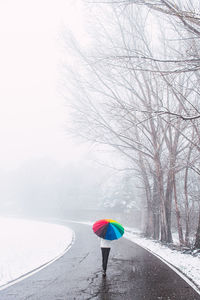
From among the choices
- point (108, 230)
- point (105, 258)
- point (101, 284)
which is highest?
point (108, 230)

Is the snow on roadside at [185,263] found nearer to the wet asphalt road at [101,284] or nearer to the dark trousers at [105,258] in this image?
the wet asphalt road at [101,284]

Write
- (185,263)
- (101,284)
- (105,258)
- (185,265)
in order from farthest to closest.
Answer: (185,263)
(185,265)
(105,258)
(101,284)

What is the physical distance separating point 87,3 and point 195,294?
278 inches

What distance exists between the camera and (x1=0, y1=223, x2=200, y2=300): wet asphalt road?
5066 mm

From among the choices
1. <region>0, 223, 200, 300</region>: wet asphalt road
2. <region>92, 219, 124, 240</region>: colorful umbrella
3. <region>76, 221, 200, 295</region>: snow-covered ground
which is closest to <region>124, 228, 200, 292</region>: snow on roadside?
<region>76, 221, 200, 295</region>: snow-covered ground

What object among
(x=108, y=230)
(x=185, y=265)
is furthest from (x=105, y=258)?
(x=185, y=265)

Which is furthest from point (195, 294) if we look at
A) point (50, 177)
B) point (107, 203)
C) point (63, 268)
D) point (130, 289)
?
point (50, 177)

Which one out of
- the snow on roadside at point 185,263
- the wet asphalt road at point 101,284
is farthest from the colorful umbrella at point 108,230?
the snow on roadside at point 185,263

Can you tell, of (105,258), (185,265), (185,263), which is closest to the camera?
(105,258)

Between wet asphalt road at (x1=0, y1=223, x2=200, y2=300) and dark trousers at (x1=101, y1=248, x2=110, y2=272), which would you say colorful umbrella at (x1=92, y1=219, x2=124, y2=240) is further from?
wet asphalt road at (x1=0, y1=223, x2=200, y2=300)

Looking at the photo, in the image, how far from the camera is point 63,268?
782 centimetres

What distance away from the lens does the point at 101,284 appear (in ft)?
19.4

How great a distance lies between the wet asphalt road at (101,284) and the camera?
16.6ft

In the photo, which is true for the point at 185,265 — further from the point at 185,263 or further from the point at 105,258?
the point at 105,258
